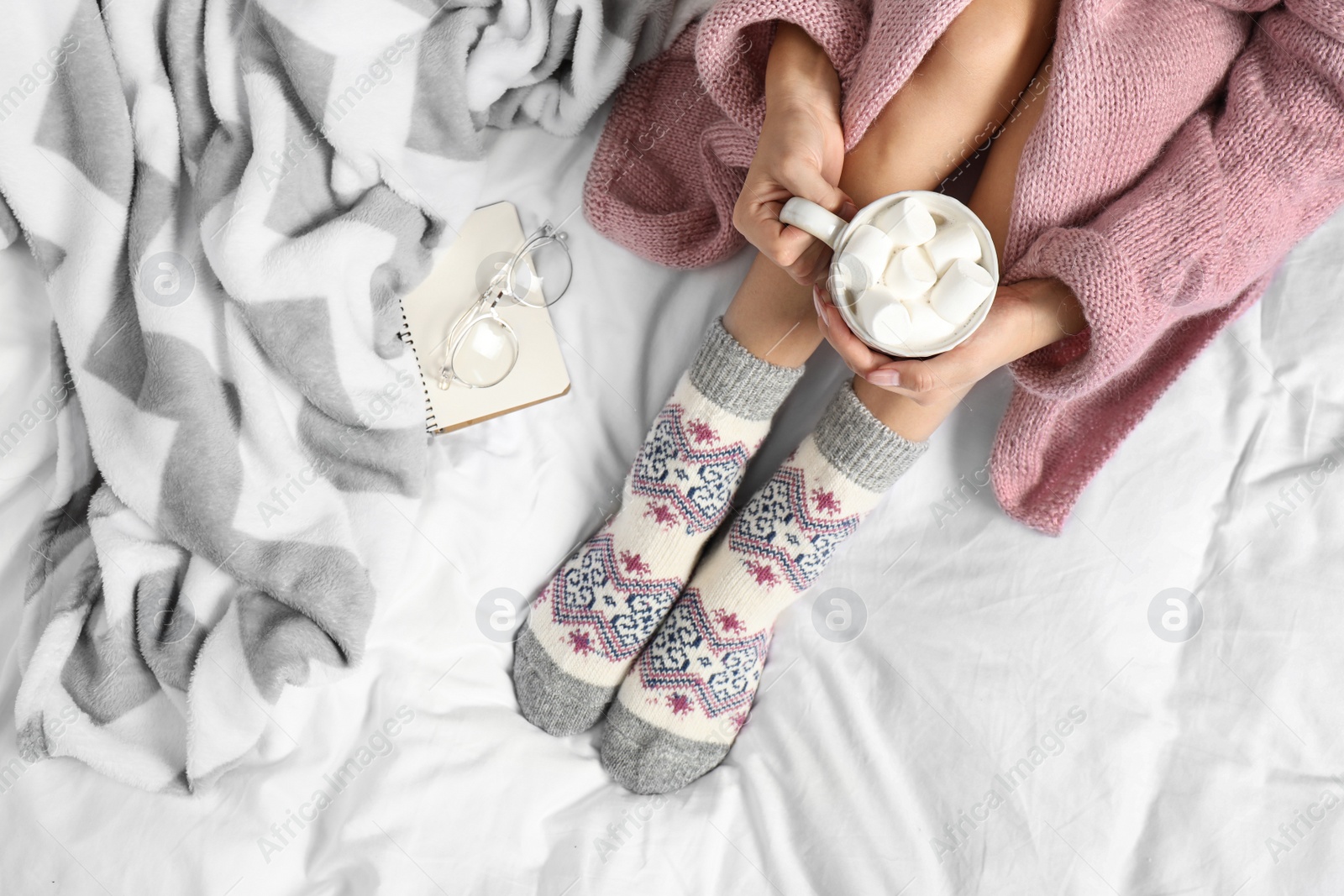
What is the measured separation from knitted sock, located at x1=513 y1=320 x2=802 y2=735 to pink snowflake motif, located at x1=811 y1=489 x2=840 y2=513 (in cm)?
7

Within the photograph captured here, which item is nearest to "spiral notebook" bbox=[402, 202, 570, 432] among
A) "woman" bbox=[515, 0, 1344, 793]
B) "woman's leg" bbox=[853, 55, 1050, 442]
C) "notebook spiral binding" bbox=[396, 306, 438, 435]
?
"notebook spiral binding" bbox=[396, 306, 438, 435]

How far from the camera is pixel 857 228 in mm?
544

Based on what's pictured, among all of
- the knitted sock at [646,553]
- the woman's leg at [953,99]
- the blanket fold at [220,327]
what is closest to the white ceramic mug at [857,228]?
the woman's leg at [953,99]

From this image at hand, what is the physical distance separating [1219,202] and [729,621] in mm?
478

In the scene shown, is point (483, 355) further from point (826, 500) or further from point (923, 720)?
point (923, 720)

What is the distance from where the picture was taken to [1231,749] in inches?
26.7

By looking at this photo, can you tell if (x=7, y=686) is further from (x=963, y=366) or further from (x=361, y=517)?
(x=963, y=366)

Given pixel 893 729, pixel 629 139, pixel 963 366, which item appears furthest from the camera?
pixel 629 139

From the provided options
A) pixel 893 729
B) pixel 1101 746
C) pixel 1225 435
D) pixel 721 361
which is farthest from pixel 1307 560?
pixel 721 361

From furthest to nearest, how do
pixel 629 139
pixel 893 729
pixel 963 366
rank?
pixel 629 139, pixel 893 729, pixel 963 366

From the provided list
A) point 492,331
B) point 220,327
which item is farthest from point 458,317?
point 220,327

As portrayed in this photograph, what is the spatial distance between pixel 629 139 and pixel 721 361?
244mm

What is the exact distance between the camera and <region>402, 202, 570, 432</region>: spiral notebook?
835 mm

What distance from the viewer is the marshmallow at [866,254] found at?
0.53 metres
